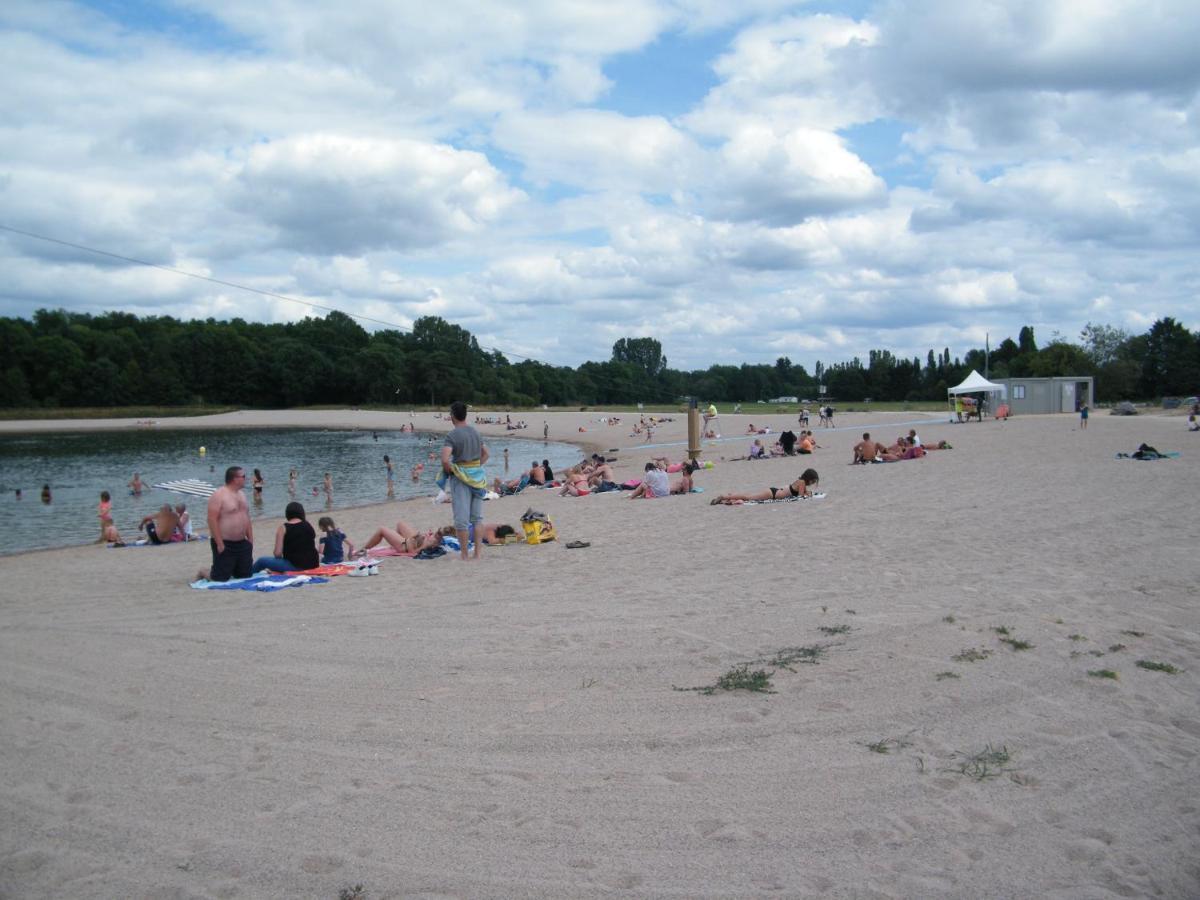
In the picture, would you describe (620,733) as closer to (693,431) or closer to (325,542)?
(325,542)

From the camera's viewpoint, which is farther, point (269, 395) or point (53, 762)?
point (269, 395)

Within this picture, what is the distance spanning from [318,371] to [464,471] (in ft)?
314

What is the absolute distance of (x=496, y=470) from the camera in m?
31.9

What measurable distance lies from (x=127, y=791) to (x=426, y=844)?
1480 mm

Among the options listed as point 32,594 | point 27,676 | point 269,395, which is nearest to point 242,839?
point 27,676

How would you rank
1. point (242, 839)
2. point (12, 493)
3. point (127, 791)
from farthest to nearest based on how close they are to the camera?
point (12, 493)
point (127, 791)
point (242, 839)

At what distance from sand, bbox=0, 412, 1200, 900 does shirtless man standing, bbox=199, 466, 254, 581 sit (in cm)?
39

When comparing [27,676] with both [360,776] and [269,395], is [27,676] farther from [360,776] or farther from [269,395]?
[269,395]

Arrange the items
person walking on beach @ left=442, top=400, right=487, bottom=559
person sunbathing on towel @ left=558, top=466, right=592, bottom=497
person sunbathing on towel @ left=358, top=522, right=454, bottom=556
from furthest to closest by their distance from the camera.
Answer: person sunbathing on towel @ left=558, top=466, right=592, bottom=497 < person sunbathing on towel @ left=358, top=522, right=454, bottom=556 < person walking on beach @ left=442, top=400, right=487, bottom=559

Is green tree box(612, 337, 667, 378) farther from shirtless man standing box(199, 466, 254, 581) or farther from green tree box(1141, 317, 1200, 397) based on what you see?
shirtless man standing box(199, 466, 254, 581)

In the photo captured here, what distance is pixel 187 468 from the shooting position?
35.8m

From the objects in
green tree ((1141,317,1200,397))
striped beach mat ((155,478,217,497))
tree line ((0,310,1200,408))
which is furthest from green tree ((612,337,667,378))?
striped beach mat ((155,478,217,497))

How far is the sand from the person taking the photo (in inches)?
119

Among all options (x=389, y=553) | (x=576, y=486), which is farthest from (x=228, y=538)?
(x=576, y=486)
